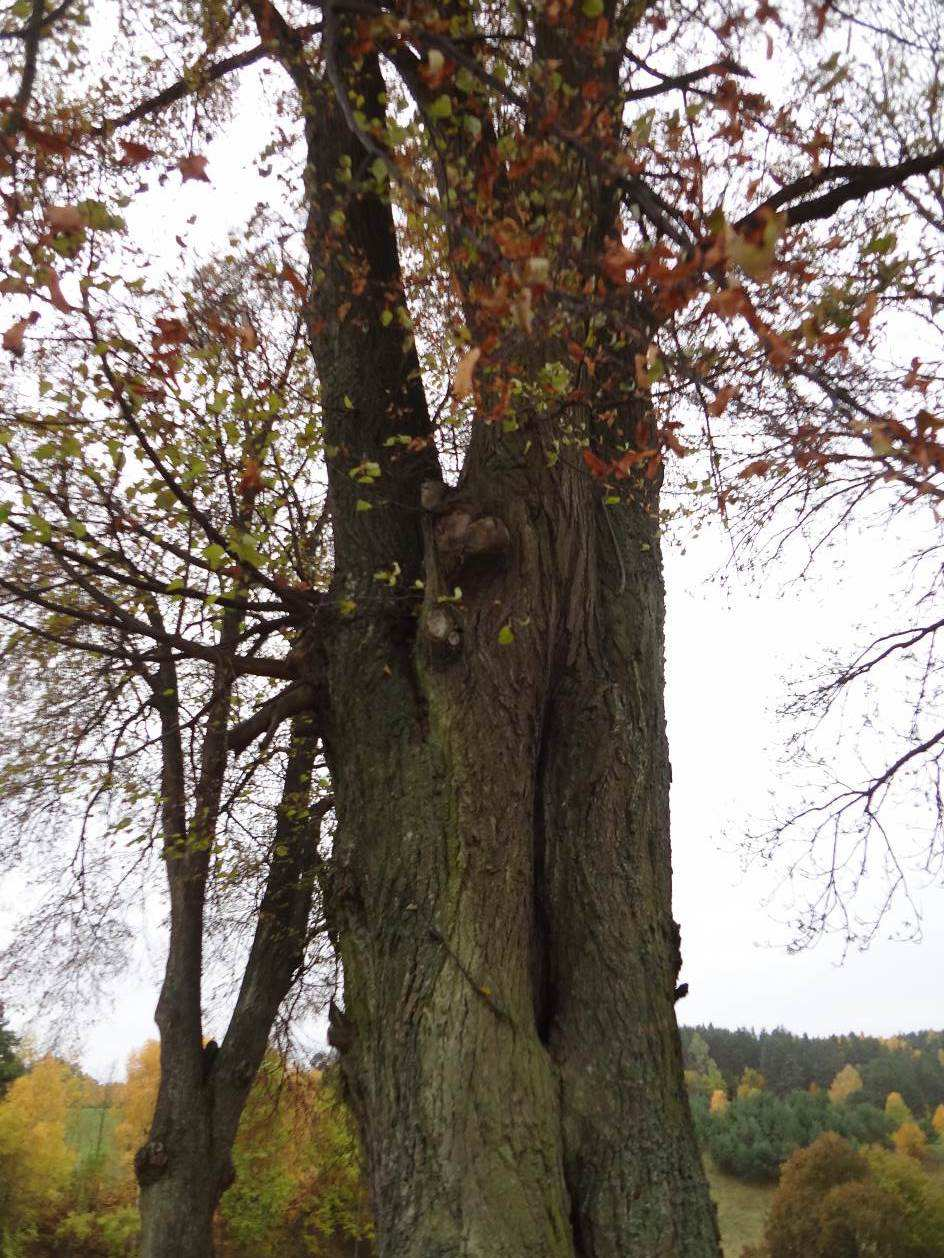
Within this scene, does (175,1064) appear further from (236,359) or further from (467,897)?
(236,359)

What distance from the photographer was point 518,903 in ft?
12.3

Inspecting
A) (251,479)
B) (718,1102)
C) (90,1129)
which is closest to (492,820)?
(251,479)

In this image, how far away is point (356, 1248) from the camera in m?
13.9

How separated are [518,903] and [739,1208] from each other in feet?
49.8

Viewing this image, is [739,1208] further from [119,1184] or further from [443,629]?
[443,629]

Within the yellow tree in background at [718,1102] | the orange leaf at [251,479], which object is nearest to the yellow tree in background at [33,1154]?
the yellow tree in background at [718,1102]

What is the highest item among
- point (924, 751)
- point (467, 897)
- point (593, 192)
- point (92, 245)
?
point (593, 192)

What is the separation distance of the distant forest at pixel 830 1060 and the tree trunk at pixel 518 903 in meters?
14.9

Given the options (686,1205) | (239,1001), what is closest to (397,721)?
(686,1205)

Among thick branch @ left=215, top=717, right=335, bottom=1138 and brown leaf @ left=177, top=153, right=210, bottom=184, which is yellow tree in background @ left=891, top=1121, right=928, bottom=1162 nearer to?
thick branch @ left=215, top=717, right=335, bottom=1138

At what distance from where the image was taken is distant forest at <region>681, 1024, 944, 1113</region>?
1703cm

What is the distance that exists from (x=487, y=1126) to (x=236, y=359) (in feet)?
15.0

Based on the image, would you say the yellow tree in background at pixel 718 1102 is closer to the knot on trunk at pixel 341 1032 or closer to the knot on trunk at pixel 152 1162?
the knot on trunk at pixel 152 1162

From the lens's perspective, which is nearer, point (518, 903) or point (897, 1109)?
point (518, 903)
